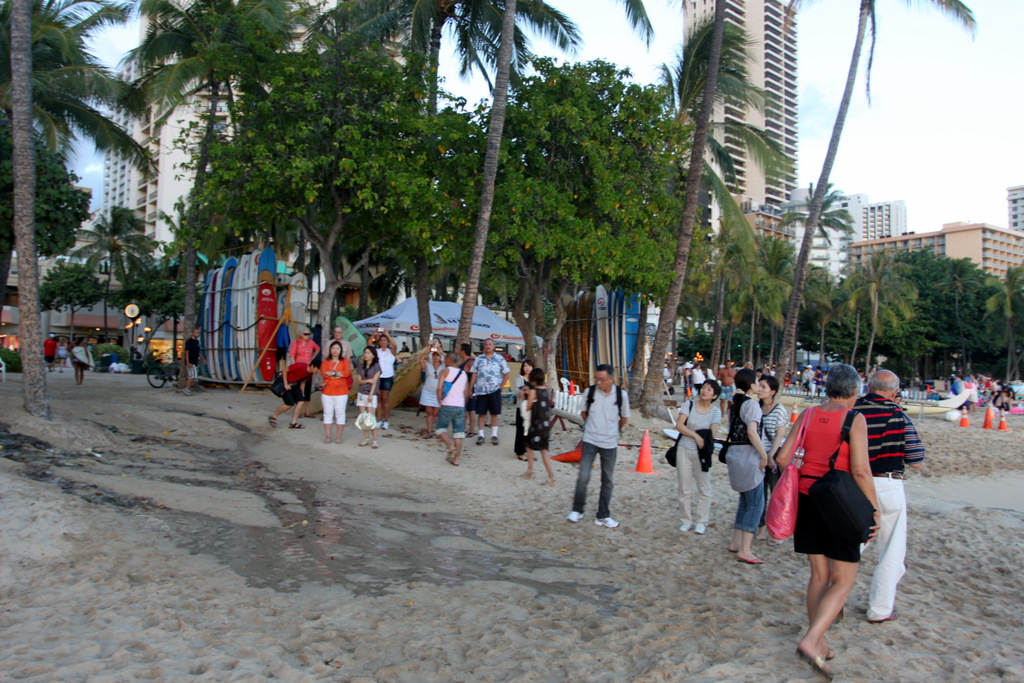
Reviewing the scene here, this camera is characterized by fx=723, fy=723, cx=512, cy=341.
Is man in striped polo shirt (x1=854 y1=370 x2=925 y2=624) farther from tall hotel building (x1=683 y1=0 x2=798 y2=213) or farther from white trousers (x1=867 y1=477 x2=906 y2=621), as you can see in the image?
tall hotel building (x1=683 y1=0 x2=798 y2=213)

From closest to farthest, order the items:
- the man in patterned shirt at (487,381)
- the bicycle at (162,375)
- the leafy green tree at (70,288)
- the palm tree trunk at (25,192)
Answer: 1. the palm tree trunk at (25,192)
2. the man in patterned shirt at (487,381)
3. the bicycle at (162,375)
4. the leafy green tree at (70,288)

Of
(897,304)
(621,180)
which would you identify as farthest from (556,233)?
(897,304)

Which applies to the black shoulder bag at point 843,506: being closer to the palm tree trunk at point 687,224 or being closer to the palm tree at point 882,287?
the palm tree trunk at point 687,224

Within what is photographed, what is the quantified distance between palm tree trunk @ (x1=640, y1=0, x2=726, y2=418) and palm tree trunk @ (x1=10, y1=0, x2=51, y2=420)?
11.1 meters

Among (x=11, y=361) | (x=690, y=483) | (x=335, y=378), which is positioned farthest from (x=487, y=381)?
(x=11, y=361)

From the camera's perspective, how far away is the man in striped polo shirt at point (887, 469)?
14.5 ft

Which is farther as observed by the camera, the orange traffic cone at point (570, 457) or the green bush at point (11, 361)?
the green bush at point (11, 361)

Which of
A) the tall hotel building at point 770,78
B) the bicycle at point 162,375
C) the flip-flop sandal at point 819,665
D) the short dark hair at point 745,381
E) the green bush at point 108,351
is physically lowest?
the flip-flop sandal at point 819,665

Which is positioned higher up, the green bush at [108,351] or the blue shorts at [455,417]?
the green bush at [108,351]

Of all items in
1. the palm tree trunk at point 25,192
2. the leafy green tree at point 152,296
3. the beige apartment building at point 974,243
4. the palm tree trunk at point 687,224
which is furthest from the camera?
the beige apartment building at point 974,243

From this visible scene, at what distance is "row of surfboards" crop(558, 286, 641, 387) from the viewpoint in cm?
1755

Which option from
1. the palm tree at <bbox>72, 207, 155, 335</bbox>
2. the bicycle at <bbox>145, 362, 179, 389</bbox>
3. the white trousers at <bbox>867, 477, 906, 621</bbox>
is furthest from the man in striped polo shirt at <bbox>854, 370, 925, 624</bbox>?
the palm tree at <bbox>72, 207, 155, 335</bbox>

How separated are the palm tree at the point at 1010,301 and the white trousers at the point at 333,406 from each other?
51.1 metres

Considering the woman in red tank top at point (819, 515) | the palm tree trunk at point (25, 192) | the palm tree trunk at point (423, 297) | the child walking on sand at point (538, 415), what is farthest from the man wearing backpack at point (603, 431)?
the palm tree trunk at point (423, 297)
